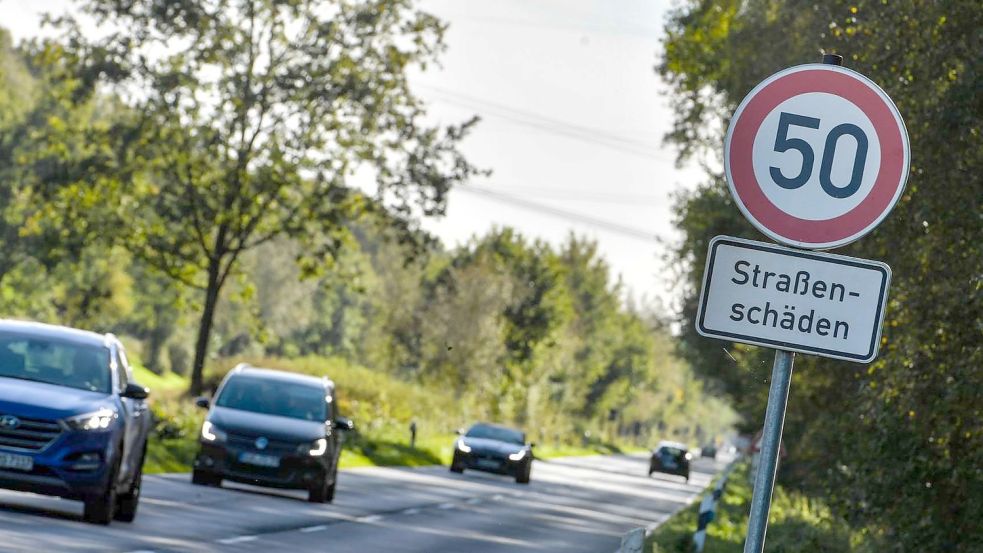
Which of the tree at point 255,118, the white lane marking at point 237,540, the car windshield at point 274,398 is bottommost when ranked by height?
the white lane marking at point 237,540

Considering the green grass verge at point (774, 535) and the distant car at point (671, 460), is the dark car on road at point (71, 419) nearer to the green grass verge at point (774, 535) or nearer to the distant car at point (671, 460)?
the green grass verge at point (774, 535)

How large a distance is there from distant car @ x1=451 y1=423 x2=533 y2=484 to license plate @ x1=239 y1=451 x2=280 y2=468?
62.2 ft

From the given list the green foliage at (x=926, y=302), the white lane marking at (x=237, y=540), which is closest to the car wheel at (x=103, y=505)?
the white lane marking at (x=237, y=540)

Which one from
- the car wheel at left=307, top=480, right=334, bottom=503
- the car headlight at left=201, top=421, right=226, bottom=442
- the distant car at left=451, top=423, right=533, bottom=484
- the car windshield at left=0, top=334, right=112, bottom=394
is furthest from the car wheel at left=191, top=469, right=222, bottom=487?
the distant car at left=451, top=423, right=533, bottom=484

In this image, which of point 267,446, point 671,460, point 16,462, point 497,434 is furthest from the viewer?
point 671,460

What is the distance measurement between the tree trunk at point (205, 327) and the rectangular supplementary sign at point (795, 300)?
3609cm

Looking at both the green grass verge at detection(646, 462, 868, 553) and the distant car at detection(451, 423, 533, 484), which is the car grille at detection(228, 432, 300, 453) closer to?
the green grass verge at detection(646, 462, 868, 553)

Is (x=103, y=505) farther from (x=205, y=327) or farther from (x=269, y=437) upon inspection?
(x=205, y=327)

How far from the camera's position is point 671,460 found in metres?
71.1

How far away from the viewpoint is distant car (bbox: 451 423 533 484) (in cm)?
4294

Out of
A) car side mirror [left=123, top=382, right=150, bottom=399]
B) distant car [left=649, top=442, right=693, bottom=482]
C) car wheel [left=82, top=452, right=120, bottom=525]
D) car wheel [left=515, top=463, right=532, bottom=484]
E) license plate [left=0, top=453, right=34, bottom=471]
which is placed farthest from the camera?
distant car [left=649, top=442, right=693, bottom=482]

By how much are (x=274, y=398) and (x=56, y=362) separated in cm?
898

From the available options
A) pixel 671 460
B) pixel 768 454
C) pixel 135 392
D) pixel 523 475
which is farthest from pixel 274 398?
pixel 671 460

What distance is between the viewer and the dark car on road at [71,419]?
15547 mm
